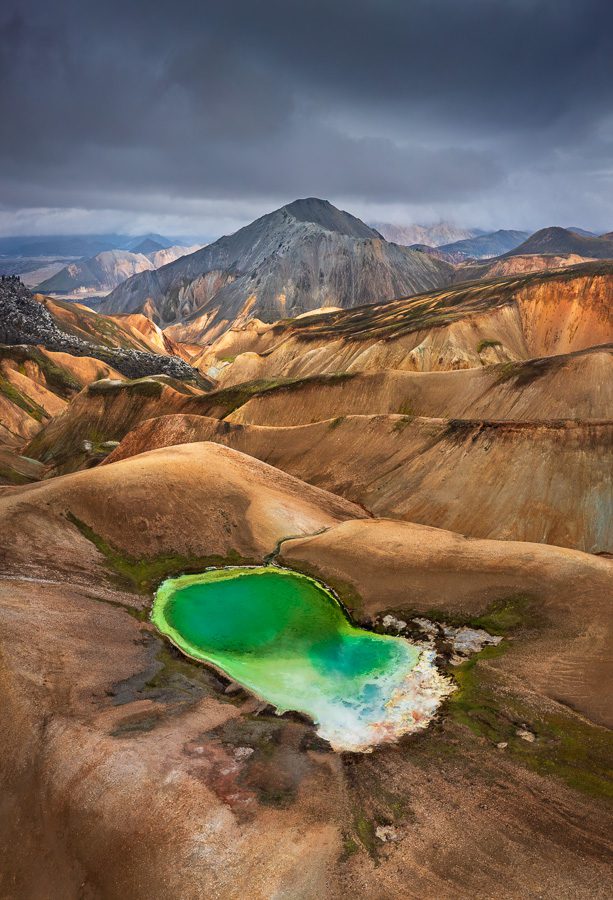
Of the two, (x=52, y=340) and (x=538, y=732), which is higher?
(x=52, y=340)

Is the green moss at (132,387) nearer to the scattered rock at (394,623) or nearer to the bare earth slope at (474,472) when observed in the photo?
the bare earth slope at (474,472)

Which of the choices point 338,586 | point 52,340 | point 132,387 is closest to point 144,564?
point 338,586

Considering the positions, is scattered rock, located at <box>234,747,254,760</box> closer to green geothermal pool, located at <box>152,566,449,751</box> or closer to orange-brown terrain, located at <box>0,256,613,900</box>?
orange-brown terrain, located at <box>0,256,613,900</box>

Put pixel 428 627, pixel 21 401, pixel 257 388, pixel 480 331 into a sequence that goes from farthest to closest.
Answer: pixel 21 401 → pixel 480 331 → pixel 257 388 → pixel 428 627

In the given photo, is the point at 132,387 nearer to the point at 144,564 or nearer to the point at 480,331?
the point at 144,564

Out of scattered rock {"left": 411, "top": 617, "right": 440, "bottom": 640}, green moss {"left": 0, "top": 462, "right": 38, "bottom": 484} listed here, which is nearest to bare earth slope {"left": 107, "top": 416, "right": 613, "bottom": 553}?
scattered rock {"left": 411, "top": 617, "right": 440, "bottom": 640}

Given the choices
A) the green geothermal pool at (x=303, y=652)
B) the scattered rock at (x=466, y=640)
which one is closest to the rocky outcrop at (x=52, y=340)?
the green geothermal pool at (x=303, y=652)

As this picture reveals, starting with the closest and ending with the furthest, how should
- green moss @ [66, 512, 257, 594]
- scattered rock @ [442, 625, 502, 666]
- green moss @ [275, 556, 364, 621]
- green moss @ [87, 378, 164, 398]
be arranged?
scattered rock @ [442, 625, 502, 666]
green moss @ [275, 556, 364, 621]
green moss @ [66, 512, 257, 594]
green moss @ [87, 378, 164, 398]
